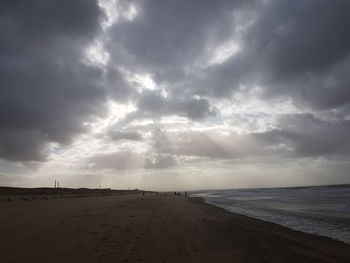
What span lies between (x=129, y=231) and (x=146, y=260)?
4.84 metres

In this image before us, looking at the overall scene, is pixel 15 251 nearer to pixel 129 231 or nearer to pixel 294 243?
pixel 129 231

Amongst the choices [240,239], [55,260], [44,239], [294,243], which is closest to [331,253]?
[294,243]

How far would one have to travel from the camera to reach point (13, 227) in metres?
13.0

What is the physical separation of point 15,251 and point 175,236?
6103mm

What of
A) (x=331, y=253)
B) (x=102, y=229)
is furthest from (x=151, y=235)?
(x=331, y=253)

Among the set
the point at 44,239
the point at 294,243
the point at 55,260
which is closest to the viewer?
the point at 55,260

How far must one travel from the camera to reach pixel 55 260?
7.44m

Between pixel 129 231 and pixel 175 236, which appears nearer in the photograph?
pixel 175 236

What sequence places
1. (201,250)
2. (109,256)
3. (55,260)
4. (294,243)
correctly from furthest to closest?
(294,243) → (201,250) → (109,256) → (55,260)

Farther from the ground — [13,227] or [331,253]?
[13,227]

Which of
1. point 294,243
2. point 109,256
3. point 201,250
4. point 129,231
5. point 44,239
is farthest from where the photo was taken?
point 129,231

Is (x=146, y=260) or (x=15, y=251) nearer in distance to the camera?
(x=146, y=260)

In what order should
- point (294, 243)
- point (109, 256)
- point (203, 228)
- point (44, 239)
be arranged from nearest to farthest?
1. point (109, 256)
2. point (44, 239)
3. point (294, 243)
4. point (203, 228)

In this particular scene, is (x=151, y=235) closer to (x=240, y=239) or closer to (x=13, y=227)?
(x=240, y=239)
